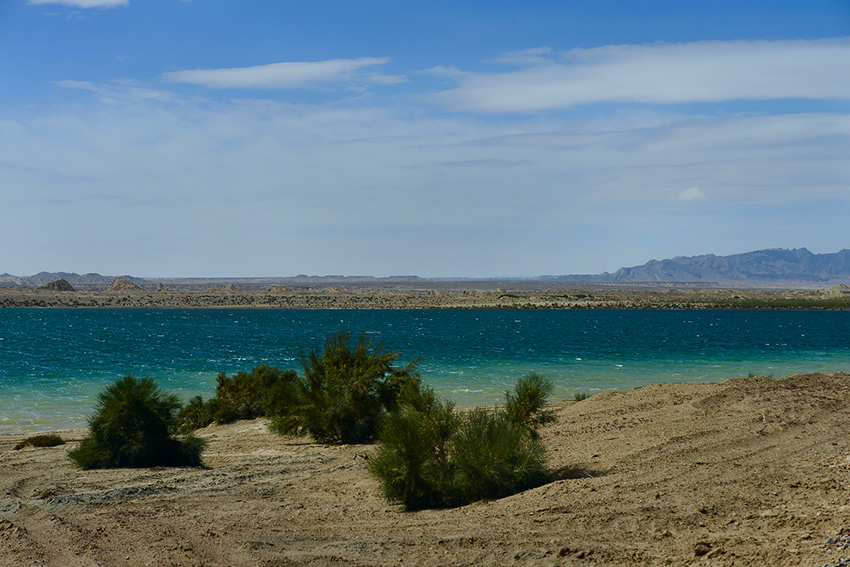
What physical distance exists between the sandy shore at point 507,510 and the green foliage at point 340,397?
2.19 m

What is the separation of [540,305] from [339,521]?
132552mm

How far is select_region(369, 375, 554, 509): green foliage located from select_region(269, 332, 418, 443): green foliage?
20.2ft

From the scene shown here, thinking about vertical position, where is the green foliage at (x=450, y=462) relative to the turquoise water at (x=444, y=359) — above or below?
above

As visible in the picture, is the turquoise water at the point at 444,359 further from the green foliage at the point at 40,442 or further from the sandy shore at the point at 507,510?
the sandy shore at the point at 507,510

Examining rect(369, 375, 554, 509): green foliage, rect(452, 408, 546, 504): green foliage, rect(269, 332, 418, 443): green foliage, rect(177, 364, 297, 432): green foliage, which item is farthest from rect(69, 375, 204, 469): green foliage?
rect(452, 408, 546, 504): green foliage

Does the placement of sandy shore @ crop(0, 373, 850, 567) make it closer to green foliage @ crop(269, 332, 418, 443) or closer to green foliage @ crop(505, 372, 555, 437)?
green foliage @ crop(505, 372, 555, 437)

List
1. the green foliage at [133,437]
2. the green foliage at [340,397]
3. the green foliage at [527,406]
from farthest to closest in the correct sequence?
the green foliage at [340,397], the green foliage at [133,437], the green foliage at [527,406]

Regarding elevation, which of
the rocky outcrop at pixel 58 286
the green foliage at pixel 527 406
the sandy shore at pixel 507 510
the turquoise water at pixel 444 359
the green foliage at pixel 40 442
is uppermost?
the rocky outcrop at pixel 58 286

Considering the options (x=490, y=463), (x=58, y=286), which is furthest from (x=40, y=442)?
(x=58, y=286)

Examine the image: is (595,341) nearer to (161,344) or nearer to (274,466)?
(161,344)

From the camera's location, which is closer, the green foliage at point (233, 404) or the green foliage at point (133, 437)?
the green foliage at point (133, 437)

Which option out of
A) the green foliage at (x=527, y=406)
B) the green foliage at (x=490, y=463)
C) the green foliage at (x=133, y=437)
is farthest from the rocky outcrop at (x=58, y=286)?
the green foliage at (x=490, y=463)

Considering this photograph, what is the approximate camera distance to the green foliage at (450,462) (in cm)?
1038

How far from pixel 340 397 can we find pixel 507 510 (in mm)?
8383
